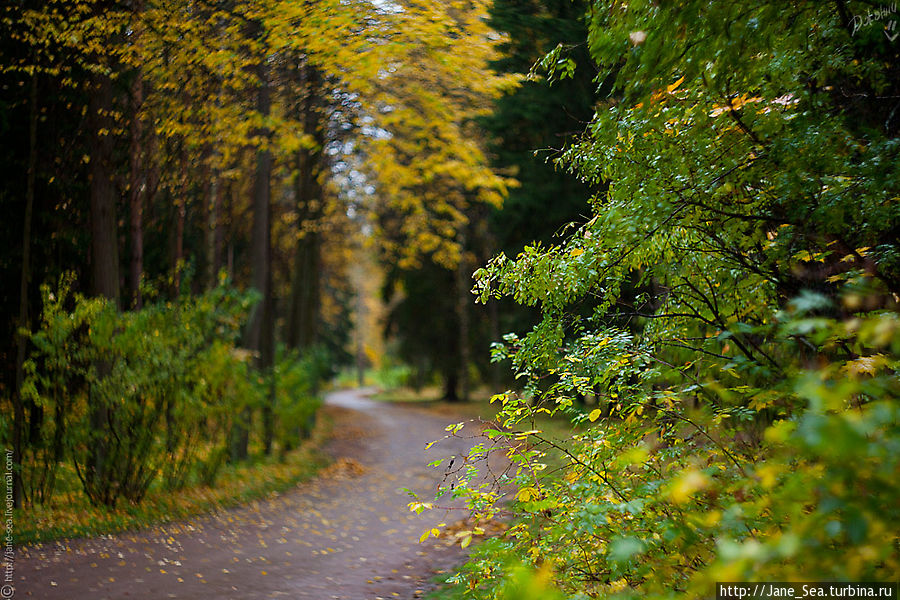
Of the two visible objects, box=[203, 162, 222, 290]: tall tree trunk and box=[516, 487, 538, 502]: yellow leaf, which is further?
box=[203, 162, 222, 290]: tall tree trunk

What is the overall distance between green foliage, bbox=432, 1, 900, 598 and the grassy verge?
14.2 ft

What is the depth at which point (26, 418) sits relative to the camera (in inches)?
275

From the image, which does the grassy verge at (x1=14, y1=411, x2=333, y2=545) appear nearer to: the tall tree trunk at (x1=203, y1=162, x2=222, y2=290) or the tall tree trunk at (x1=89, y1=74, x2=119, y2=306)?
the tall tree trunk at (x1=89, y1=74, x2=119, y2=306)

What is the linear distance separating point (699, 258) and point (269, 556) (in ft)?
16.7

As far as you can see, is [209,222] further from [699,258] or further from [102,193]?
[699,258]

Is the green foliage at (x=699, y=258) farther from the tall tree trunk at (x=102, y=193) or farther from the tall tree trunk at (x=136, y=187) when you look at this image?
the tall tree trunk at (x=136, y=187)

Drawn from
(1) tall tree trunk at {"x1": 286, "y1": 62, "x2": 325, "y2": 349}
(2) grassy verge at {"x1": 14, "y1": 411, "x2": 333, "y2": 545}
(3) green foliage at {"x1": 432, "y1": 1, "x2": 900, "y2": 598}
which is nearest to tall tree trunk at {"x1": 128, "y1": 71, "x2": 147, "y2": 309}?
(2) grassy verge at {"x1": 14, "y1": 411, "x2": 333, "y2": 545}

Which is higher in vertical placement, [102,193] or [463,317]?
[102,193]

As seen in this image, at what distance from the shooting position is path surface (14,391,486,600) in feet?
14.8

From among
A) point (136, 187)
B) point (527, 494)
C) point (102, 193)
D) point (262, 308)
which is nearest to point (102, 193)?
point (102, 193)

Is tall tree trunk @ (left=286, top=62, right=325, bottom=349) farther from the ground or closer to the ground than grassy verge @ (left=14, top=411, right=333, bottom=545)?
farther from the ground

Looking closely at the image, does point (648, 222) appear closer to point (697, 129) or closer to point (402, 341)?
point (697, 129)

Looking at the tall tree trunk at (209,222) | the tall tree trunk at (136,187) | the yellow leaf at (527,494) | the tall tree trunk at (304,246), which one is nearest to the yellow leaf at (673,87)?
the yellow leaf at (527,494)

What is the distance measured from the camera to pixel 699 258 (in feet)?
11.2
